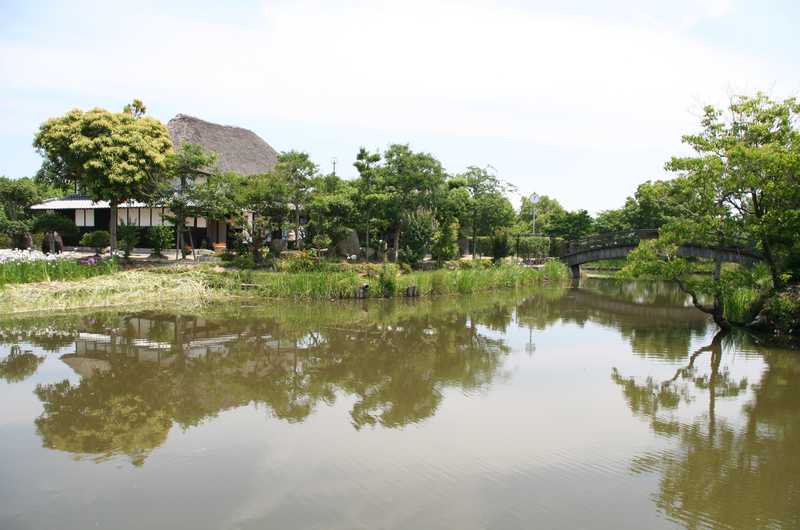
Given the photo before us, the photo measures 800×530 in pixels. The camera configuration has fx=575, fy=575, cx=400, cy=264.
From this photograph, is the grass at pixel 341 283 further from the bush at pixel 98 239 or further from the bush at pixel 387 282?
the bush at pixel 98 239

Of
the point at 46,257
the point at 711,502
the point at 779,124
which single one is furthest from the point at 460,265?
the point at 711,502

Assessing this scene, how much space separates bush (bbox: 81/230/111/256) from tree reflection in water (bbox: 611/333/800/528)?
19386 mm

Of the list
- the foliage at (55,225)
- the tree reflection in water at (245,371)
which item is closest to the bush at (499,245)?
the tree reflection in water at (245,371)

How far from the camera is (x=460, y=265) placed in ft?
79.9

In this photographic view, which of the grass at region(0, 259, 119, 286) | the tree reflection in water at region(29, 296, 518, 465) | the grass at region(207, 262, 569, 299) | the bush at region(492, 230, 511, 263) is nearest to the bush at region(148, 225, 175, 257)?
the grass at region(0, 259, 119, 286)

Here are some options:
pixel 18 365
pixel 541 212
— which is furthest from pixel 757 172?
pixel 541 212

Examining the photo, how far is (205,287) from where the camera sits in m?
16.7

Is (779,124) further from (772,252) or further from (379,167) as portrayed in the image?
(379,167)

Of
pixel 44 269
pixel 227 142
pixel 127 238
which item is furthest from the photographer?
pixel 227 142

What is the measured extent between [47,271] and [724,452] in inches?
616

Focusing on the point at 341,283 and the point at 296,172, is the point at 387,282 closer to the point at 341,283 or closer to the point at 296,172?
the point at 341,283

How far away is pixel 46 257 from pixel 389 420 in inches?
546

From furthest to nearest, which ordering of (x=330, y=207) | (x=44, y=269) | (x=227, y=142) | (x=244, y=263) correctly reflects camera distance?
(x=227, y=142)
(x=330, y=207)
(x=244, y=263)
(x=44, y=269)

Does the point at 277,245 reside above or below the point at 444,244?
below
